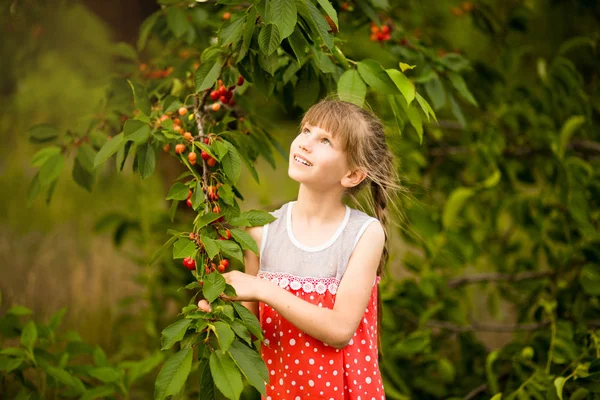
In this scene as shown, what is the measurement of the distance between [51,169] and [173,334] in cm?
86

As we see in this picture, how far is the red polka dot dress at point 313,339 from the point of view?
1.54 metres

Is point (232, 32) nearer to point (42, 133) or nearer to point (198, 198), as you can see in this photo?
point (198, 198)

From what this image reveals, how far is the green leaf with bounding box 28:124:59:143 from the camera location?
6.93ft

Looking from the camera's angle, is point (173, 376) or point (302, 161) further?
point (302, 161)

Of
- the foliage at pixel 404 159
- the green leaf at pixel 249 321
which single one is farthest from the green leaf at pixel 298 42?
the green leaf at pixel 249 321

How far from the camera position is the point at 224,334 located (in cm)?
130

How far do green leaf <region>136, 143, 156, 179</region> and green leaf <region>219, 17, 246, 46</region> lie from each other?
0.31 meters

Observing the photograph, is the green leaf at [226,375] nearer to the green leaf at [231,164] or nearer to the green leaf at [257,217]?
the green leaf at [257,217]

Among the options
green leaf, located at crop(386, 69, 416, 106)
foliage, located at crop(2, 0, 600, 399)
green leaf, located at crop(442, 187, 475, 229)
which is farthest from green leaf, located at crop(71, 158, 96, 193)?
green leaf, located at crop(442, 187, 475, 229)

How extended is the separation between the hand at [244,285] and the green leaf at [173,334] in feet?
0.45

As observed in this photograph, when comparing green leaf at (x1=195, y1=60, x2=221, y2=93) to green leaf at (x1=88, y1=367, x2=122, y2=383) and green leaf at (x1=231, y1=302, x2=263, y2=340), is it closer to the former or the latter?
green leaf at (x1=231, y1=302, x2=263, y2=340)

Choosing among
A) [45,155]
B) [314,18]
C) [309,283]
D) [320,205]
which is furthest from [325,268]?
→ [45,155]

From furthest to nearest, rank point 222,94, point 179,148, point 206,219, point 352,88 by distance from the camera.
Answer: point 222,94, point 352,88, point 179,148, point 206,219

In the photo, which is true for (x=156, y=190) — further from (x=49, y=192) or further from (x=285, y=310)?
(x=285, y=310)
